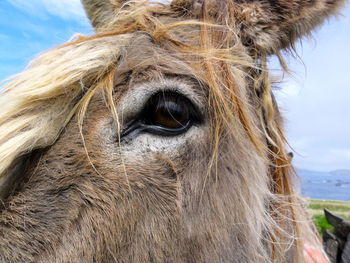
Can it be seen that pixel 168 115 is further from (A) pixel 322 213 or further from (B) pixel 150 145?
(A) pixel 322 213

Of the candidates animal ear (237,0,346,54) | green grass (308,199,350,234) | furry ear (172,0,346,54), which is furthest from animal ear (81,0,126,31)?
green grass (308,199,350,234)

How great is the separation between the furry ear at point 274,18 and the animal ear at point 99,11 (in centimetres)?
92

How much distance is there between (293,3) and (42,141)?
1.56m

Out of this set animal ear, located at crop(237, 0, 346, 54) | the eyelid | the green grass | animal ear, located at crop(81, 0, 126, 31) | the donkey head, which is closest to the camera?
the donkey head

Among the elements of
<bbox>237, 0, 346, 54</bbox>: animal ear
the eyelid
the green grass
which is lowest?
the green grass

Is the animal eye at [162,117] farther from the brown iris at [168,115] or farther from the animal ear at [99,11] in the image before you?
the animal ear at [99,11]

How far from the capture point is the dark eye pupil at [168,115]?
1.63 metres

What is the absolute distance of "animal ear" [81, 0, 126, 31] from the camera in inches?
104

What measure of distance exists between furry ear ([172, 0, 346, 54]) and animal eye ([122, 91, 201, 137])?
711mm

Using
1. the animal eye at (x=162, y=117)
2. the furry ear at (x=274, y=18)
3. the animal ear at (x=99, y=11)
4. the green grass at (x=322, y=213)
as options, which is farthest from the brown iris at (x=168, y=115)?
the green grass at (x=322, y=213)

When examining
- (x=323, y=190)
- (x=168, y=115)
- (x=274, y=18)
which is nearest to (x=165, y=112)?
(x=168, y=115)

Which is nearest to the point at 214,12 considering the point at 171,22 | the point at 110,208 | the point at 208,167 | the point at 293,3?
the point at 171,22

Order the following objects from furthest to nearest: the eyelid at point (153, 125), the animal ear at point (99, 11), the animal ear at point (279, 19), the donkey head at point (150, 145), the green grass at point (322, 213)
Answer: the green grass at point (322, 213)
the animal ear at point (99, 11)
the animal ear at point (279, 19)
the eyelid at point (153, 125)
the donkey head at point (150, 145)

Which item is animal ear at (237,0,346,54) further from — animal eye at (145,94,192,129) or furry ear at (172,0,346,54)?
animal eye at (145,94,192,129)
